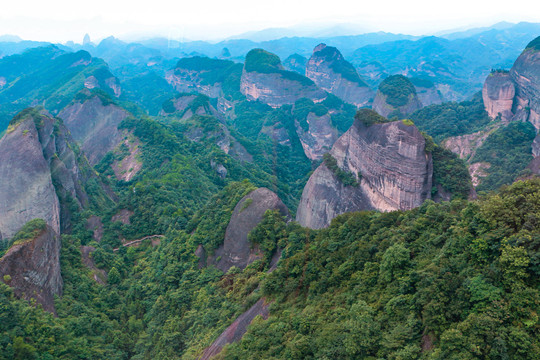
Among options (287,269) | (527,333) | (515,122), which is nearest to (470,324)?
(527,333)

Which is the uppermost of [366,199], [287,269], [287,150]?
[287,269]

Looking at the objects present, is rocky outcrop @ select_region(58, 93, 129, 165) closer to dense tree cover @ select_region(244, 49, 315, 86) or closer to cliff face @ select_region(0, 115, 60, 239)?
cliff face @ select_region(0, 115, 60, 239)

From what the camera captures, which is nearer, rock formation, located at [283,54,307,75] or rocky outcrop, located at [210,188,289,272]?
rocky outcrop, located at [210,188,289,272]

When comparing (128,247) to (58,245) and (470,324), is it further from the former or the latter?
(470,324)

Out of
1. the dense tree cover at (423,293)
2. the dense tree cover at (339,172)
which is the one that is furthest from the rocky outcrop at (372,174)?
the dense tree cover at (423,293)

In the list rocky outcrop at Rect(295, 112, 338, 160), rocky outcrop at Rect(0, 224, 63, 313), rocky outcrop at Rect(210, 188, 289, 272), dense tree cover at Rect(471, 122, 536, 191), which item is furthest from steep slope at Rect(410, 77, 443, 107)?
rocky outcrop at Rect(0, 224, 63, 313)
